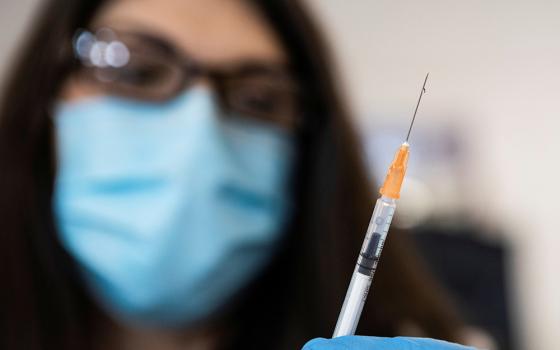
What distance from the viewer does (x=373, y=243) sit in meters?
0.37

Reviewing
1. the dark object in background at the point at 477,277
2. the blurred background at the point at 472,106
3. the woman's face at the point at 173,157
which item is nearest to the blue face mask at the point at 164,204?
the woman's face at the point at 173,157

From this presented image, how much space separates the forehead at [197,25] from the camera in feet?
2.28

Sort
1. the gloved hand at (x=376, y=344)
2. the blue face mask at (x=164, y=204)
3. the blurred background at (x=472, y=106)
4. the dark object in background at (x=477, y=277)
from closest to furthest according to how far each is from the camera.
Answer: the gloved hand at (x=376, y=344) < the blue face mask at (x=164, y=204) < the dark object in background at (x=477, y=277) < the blurred background at (x=472, y=106)

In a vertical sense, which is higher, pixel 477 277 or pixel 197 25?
pixel 197 25

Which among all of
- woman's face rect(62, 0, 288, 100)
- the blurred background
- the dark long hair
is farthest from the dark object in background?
woman's face rect(62, 0, 288, 100)

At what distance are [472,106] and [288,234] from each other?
1.51 meters

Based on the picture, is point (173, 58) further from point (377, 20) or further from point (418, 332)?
point (377, 20)

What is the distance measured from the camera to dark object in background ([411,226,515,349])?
114 cm

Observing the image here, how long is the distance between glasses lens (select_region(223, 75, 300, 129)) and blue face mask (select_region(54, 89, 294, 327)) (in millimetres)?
26

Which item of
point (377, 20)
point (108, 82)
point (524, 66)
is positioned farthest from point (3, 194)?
point (524, 66)

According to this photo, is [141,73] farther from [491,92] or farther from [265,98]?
[491,92]

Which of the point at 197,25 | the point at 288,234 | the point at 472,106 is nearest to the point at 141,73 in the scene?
the point at 197,25

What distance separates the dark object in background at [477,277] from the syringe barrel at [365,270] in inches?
33.2

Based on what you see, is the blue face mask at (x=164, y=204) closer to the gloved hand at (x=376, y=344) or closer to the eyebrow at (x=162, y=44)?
the eyebrow at (x=162, y=44)
